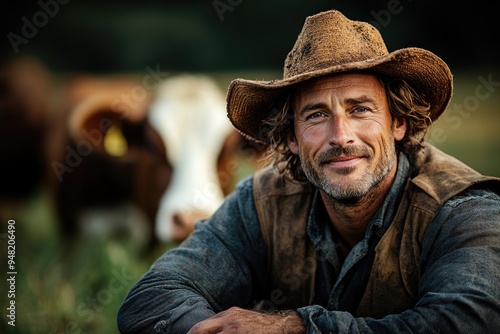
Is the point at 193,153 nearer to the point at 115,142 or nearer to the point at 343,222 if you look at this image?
the point at 115,142

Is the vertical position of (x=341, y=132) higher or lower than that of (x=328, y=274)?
higher

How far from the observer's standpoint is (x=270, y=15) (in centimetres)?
1316

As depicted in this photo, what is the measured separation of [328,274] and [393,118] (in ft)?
2.68

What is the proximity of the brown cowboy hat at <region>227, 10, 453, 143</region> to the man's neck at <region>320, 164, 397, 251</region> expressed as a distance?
0.44 metres

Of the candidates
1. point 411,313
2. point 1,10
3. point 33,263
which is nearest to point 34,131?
point 1,10

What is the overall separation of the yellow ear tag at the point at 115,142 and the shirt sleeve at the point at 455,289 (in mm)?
4510

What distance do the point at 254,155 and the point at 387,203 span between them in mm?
3480

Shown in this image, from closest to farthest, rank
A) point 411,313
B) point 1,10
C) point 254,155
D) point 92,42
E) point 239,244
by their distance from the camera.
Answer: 1. point 411,313
2. point 239,244
3. point 254,155
4. point 1,10
5. point 92,42

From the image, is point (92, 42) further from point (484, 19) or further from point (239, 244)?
point (239, 244)

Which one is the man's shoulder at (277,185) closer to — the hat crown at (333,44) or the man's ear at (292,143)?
the man's ear at (292,143)

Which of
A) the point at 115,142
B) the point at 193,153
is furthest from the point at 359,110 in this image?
the point at 115,142

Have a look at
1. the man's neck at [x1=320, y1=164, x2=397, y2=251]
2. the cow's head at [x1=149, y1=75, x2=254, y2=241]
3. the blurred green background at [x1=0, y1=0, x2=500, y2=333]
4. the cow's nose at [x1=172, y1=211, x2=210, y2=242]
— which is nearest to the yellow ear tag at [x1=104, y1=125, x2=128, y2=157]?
the cow's head at [x1=149, y1=75, x2=254, y2=241]

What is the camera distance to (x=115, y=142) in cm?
721

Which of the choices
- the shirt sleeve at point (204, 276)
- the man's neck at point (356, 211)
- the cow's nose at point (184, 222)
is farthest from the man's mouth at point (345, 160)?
the cow's nose at point (184, 222)
